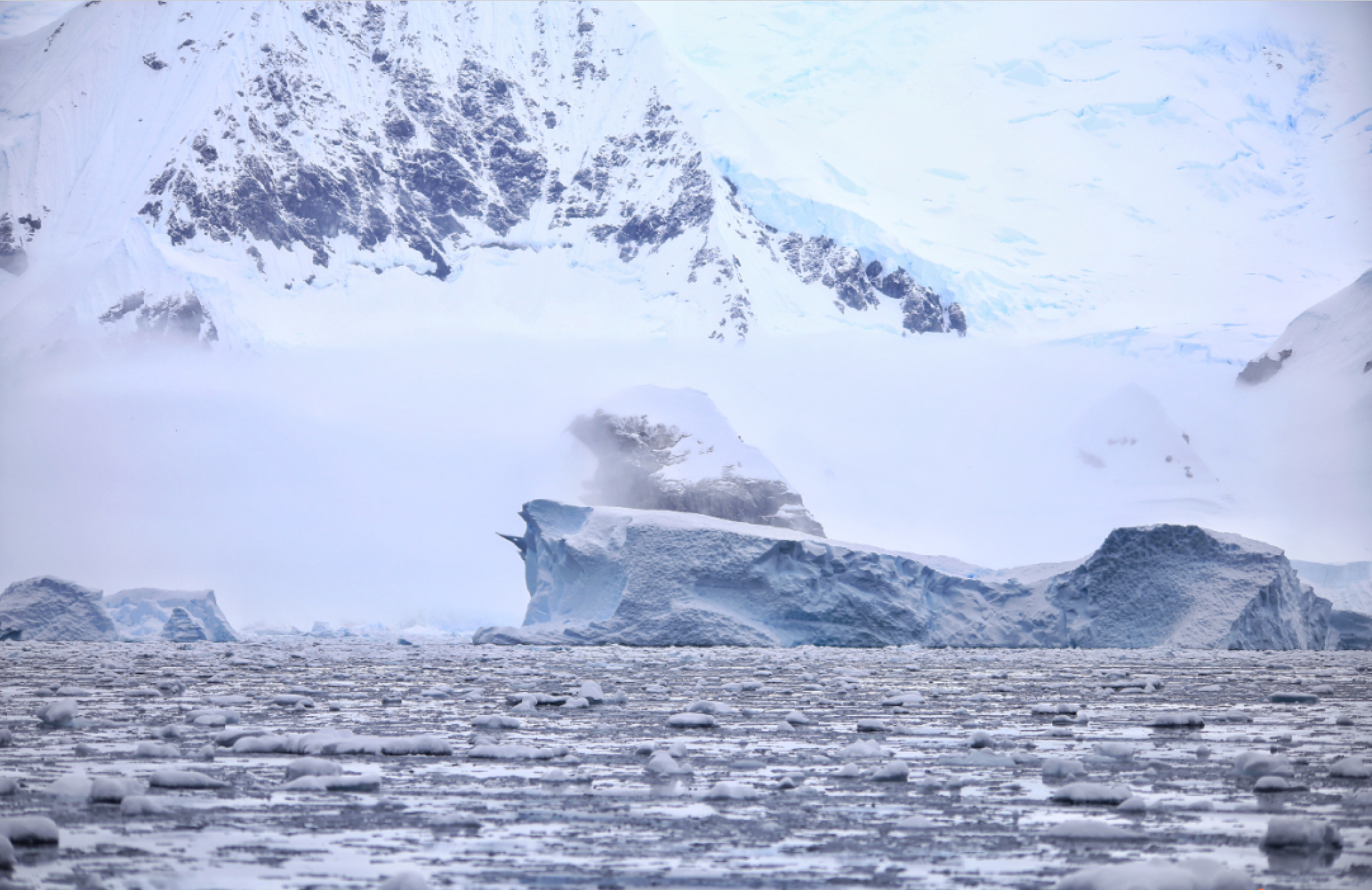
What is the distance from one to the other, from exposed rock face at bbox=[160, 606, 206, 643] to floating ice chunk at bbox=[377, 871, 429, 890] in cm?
3363

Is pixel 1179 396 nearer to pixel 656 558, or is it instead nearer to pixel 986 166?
pixel 986 166

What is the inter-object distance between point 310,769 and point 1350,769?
4.90 m

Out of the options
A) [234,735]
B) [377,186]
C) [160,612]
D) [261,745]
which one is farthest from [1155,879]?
[377,186]

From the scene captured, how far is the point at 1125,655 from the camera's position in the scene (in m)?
23.1

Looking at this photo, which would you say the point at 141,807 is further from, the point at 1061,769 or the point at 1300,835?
the point at 1300,835

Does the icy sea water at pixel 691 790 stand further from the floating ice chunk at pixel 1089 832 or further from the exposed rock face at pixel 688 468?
the exposed rock face at pixel 688 468

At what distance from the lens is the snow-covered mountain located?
290 ft

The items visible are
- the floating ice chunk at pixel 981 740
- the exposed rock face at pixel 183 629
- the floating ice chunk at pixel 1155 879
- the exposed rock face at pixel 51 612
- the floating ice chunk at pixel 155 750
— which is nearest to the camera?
the floating ice chunk at pixel 1155 879

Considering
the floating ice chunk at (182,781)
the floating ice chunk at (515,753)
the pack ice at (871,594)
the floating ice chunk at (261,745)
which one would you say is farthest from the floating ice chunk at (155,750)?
the pack ice at (871,594)

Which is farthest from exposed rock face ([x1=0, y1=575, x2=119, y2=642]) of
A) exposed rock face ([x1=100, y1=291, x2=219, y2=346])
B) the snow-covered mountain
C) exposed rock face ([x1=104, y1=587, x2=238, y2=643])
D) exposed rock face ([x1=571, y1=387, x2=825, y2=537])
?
the snow-covered mountain

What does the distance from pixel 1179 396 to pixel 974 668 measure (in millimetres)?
66029

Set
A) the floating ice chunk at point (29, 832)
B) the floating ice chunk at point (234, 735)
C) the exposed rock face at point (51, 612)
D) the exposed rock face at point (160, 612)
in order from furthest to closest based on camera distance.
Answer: the exposed rock face at point (160, 612), the exposed rock face at point (51, 612), the floating ice chunk at point (234, 735), the floating ice chunk at point (29, 832)

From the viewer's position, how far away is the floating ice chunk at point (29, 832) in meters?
4.14

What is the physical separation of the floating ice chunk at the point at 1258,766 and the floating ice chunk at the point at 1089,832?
1675mm
